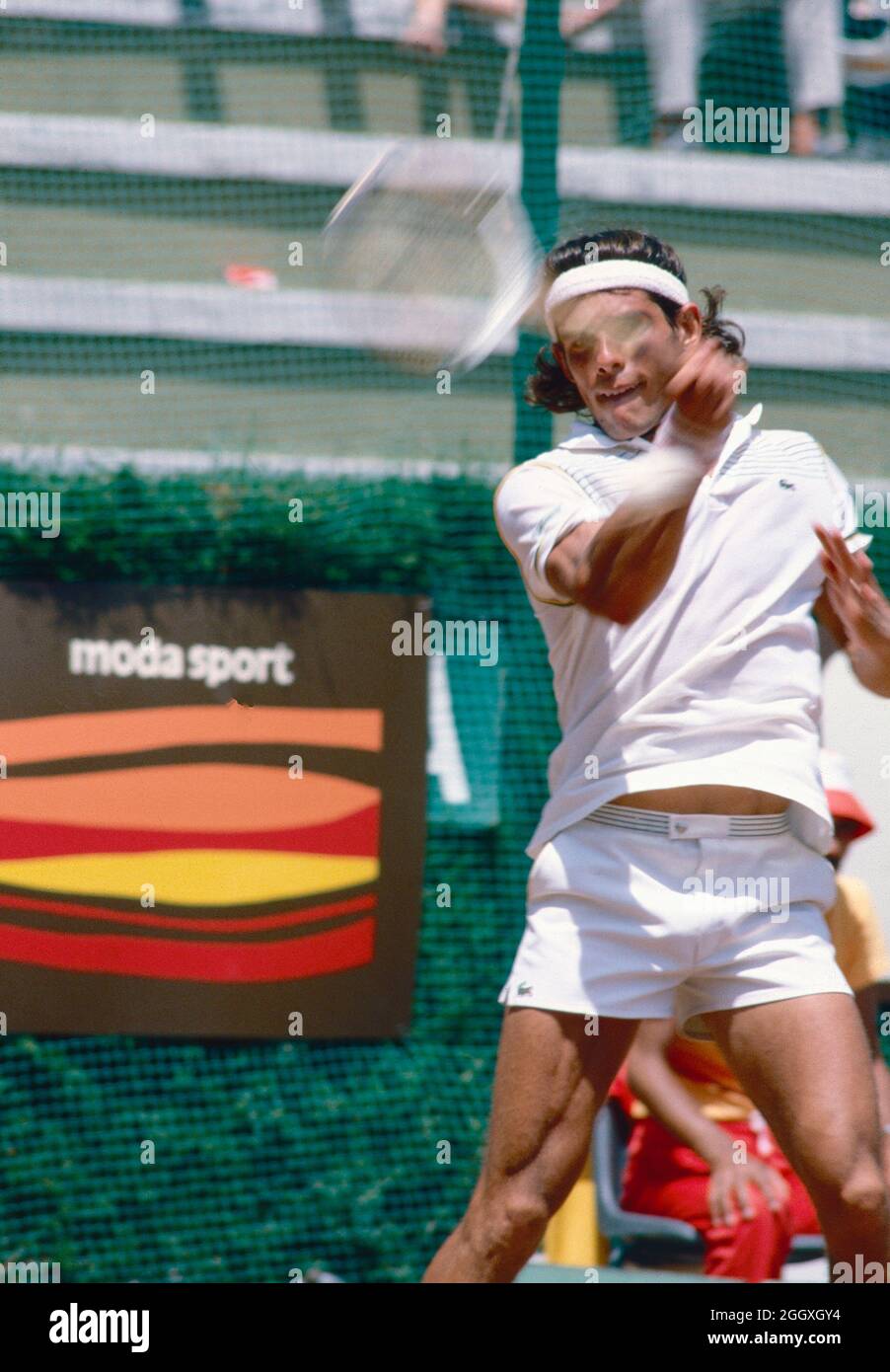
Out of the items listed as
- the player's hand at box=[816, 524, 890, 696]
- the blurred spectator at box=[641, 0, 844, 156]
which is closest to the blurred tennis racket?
the player's hand at box=[816, 524, 890, 696]

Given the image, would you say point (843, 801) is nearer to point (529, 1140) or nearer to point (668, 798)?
point (668, 798)

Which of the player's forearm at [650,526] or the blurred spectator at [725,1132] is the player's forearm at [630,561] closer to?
the player's forearm at [650,526]

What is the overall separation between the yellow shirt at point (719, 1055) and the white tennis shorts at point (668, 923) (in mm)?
1378

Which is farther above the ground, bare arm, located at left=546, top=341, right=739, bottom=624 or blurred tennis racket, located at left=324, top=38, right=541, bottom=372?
blurred tennis racket, located at left=324, top=38, right=541, bottom=372

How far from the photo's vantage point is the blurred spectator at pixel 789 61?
6.11 metres

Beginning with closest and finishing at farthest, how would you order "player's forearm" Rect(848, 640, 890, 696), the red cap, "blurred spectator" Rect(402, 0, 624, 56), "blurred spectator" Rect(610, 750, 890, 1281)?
1. "player's forearm" Rect(848, 640, 890, 696)
2. "blurred spectator" Rect(610, 750, 890, 1281)
3. the red cap
4. "blurred spectator" Rect(402, 0, 624, 56)

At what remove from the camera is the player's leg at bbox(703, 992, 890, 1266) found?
101 inches

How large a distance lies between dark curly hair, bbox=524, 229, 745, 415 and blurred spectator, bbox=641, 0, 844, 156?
326cm

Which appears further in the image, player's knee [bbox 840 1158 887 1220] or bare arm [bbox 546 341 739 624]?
player's knee [bbox 840 1158 887 1220]

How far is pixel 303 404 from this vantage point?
18.7 feet

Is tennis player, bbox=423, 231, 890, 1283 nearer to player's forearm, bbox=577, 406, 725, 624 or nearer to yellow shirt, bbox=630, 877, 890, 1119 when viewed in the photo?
player's forearm, bbox=577, 406, 725, 624

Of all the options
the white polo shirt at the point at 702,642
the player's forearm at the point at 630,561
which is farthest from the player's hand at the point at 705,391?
the white polo shirt at the point at 702,642

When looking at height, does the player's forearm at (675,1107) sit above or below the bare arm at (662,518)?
below

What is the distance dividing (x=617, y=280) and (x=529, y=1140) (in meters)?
1.34
